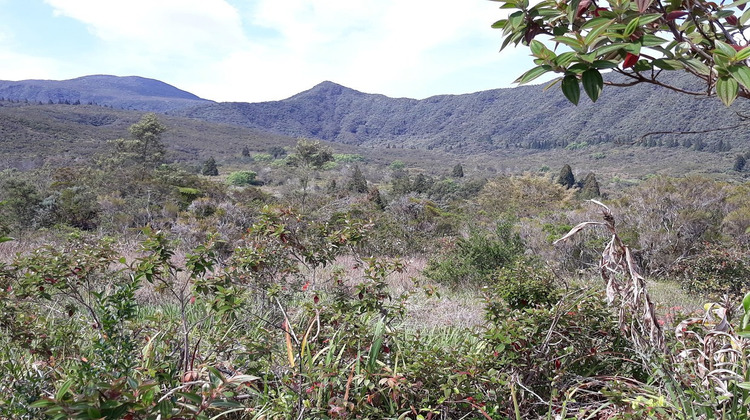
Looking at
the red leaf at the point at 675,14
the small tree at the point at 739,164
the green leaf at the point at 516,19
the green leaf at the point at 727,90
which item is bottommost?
the small tree at the point at 739,164

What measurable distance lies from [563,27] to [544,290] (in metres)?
2.21

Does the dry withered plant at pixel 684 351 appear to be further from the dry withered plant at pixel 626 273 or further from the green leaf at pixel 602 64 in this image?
the green leaf at pixel 602 64

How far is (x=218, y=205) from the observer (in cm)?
1357

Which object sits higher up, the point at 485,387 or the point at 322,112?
the point at 322,112

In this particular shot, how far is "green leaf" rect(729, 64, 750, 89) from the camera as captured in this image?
77cm

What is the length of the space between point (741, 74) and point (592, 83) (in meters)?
0.24

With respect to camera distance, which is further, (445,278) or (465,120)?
(465,120)

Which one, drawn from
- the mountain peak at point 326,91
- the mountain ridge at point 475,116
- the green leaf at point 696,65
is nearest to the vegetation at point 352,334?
the green leaf at point 696,65

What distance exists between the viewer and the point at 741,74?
0.79m

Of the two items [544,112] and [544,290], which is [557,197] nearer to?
[544,290]

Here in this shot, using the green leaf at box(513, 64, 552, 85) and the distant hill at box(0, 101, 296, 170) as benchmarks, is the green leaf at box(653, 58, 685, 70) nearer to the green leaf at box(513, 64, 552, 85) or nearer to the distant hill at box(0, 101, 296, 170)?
the green leaf at box(513, 64, 552, 85)

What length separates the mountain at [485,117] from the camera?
2832 inches

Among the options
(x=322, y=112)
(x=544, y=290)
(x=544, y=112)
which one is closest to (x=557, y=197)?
(x=544, y=290)

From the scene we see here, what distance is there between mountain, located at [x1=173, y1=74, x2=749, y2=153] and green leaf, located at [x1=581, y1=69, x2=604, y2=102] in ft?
242
